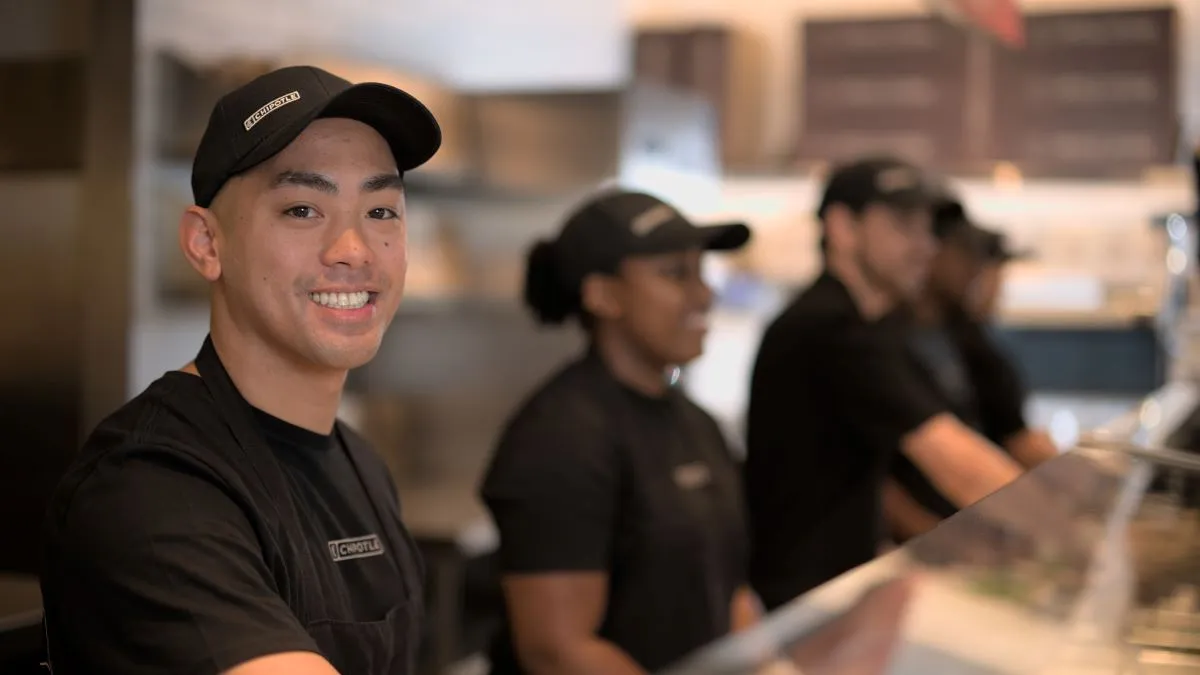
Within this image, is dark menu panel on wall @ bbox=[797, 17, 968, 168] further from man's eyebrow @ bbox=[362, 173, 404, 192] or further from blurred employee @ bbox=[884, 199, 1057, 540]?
man's eyebrow @ bbox=[362, 173, 404, 192]

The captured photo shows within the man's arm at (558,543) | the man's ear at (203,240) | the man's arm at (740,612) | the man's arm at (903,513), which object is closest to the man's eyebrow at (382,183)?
the man's ear at (203,240)

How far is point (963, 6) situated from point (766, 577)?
1107 mm

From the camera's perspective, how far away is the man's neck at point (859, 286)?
271 centimetres

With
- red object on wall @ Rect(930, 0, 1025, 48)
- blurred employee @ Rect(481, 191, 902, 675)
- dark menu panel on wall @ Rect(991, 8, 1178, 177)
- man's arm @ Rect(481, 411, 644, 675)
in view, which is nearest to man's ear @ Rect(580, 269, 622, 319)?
blurred employee @ Rect(481, 191, 902, 675)

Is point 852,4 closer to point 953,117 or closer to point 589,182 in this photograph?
point 953,117

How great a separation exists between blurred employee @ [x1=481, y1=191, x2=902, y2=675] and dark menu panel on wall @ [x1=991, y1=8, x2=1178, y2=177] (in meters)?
4.23

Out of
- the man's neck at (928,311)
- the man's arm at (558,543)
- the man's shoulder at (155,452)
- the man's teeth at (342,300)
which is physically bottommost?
the man's arm at (558,543)

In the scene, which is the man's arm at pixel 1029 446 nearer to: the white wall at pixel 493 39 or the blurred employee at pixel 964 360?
the blurred employee at pixel 964 360

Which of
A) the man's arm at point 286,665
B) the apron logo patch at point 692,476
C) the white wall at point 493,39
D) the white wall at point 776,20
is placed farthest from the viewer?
the white wall at point 776,20

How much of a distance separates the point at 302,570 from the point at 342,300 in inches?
9.8

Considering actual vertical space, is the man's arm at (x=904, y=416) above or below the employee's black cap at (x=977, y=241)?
below

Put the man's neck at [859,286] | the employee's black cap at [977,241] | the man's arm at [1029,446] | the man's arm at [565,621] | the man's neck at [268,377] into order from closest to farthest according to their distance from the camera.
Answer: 1. the man's neck at [268,377]
2. the man's arm at [565,621]
3. the man's neck at [859,286]
4. the man's arm at [1029,446]
5. the employee's black cap at [977,241]

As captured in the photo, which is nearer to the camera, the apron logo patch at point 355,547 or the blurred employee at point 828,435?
the apron logo patch at point 355,547

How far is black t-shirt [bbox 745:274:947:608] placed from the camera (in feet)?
8.19
